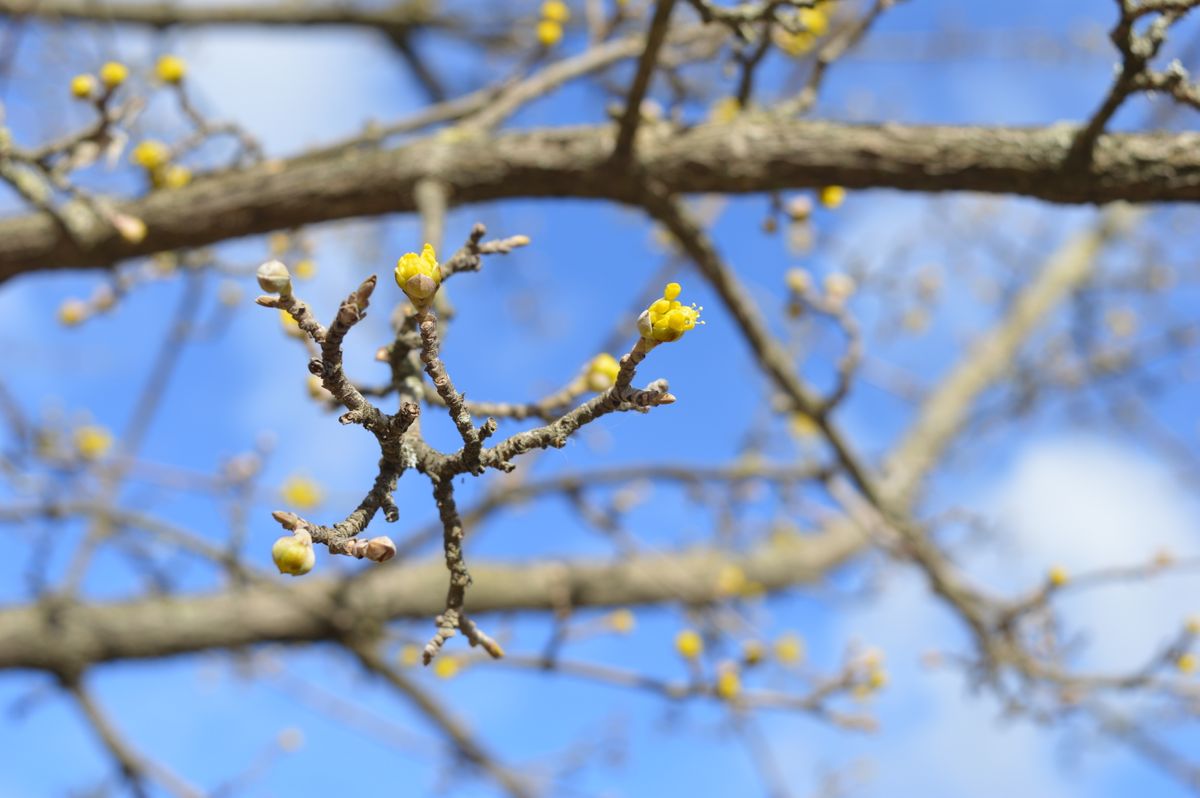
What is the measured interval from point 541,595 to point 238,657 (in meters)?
1.41

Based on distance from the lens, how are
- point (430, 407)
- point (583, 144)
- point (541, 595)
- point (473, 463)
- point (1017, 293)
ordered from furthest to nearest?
1. point (1017, 293)
2. point (541, 595)
3. point (583, 144)
4. point (430, 407)
5. point (473, 463)

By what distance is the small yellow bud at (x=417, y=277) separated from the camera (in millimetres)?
809

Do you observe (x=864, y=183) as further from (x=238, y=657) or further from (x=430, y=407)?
(x=238, y=657)

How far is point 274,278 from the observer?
757 millimetres

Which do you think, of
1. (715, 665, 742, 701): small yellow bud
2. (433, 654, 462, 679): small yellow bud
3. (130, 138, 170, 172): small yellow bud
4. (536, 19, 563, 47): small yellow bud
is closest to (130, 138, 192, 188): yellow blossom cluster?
(130, 138, 170, 172): small yellow bud

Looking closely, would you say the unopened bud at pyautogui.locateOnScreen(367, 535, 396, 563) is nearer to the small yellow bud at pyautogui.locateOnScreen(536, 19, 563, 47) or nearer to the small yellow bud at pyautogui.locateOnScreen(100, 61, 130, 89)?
the small yellow bud at pyautogui.locateOnScreen(100, 61, 130, 89)

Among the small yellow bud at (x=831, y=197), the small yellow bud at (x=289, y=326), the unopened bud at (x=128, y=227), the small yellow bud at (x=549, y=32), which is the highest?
the small yellow bud at (x=549, y=32)

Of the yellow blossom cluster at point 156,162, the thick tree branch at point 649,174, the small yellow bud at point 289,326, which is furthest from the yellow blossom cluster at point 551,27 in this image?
the small yellow bud at point 289,326

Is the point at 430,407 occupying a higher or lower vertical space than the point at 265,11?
lower

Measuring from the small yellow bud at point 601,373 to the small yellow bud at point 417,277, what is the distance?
556 millimetres

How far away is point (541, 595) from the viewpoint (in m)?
4.71

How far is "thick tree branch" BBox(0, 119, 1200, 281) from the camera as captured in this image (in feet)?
5.72

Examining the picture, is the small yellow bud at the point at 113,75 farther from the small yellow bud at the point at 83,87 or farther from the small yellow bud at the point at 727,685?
the small yellow bud at the point at 727,685

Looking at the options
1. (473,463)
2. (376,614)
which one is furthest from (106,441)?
(473,463)
